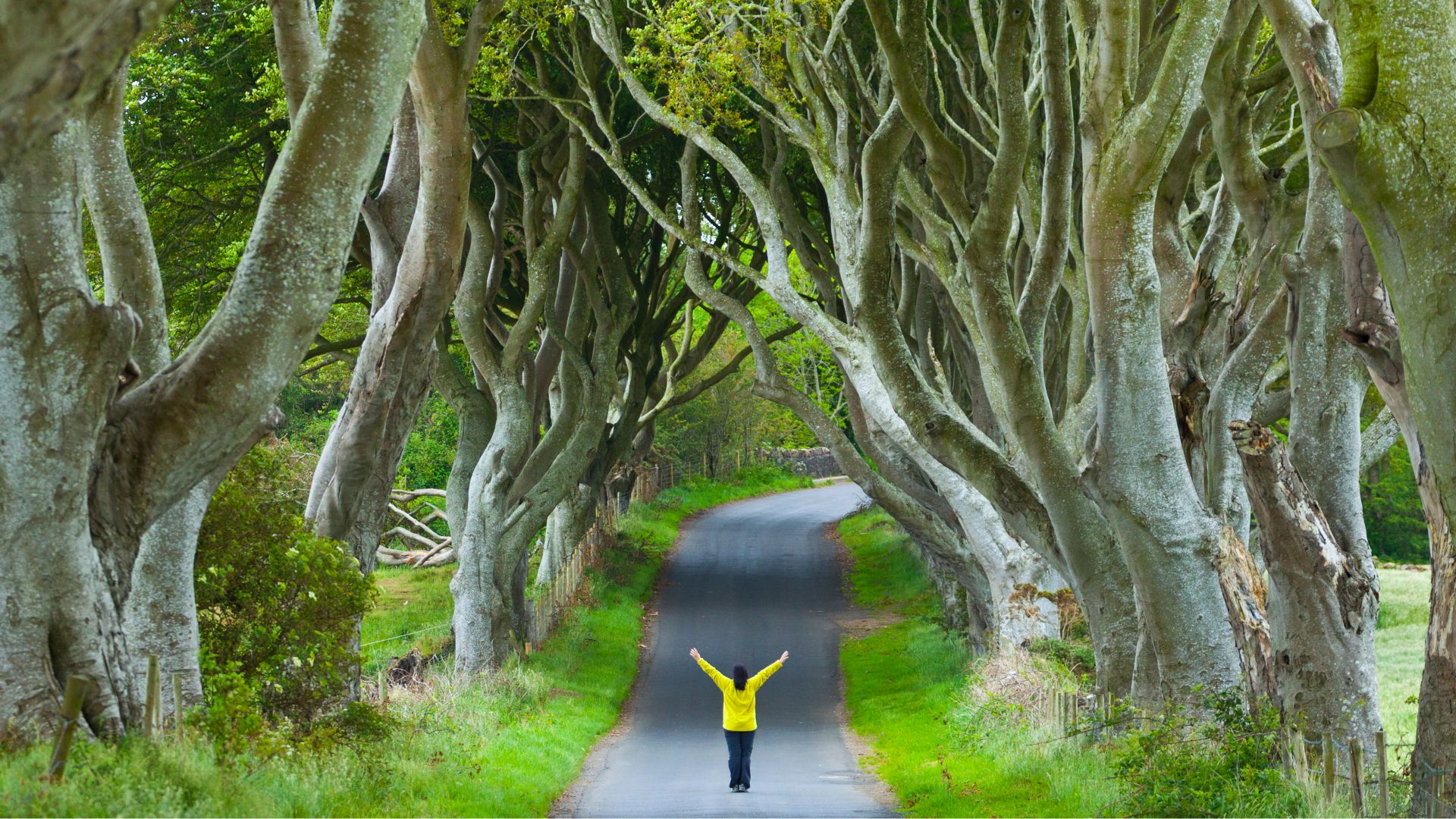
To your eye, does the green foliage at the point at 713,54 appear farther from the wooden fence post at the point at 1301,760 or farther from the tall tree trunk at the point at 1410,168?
the wooden fence post at the point at 1301,760

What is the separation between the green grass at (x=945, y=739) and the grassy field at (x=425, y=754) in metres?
3.70

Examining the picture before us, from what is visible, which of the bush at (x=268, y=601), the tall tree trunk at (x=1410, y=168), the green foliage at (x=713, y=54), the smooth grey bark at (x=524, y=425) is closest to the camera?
the tall tree trunk at (x=1410, y=168)

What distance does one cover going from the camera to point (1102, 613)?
437 inches

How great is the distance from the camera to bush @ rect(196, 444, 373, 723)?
9.70 metres

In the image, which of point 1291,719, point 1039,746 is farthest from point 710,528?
point 1291,719

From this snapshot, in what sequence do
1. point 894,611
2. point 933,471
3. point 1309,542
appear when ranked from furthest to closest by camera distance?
point 894,611
point 933,471
point 1309,542

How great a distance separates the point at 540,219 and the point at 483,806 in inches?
445

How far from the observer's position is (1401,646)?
22.4 metres

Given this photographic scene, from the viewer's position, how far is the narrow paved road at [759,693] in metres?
12.9

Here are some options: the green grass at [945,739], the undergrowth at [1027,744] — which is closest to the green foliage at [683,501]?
the green grass at [945,739]

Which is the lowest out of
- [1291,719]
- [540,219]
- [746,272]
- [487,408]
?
[1291,719]

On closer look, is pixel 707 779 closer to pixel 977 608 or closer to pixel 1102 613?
pixel 1102 613

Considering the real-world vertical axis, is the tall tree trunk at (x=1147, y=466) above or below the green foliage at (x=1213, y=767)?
above

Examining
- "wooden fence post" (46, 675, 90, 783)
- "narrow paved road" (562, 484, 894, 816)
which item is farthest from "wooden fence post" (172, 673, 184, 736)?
"narrow paved road" (562, 484, 894, 816)
